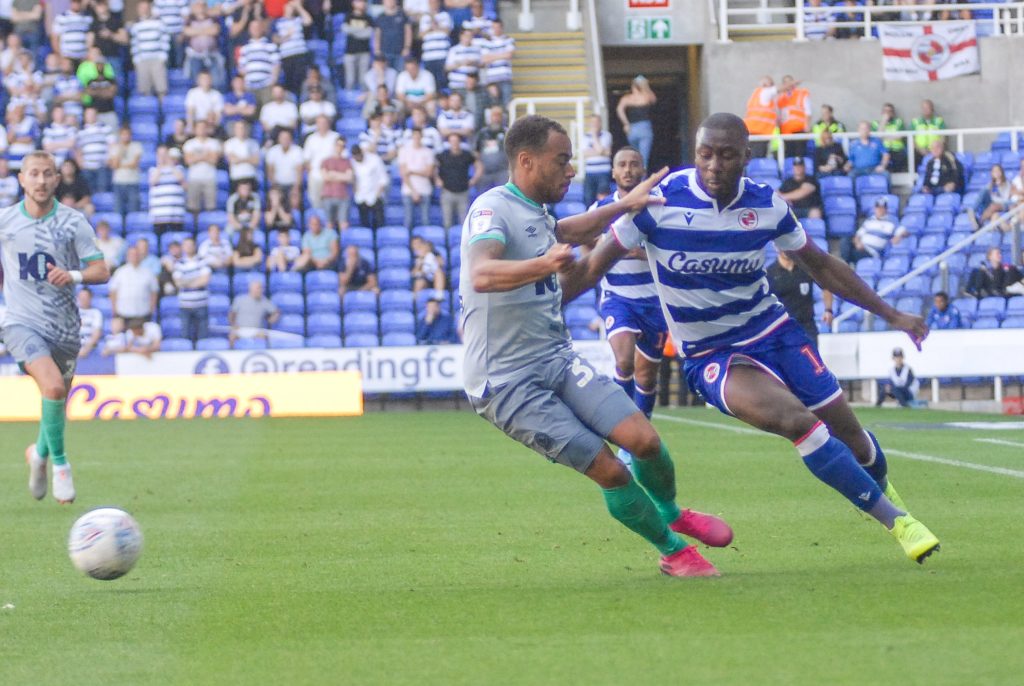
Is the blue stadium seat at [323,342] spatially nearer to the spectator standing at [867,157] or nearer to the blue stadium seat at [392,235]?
the blue stadium seat at [392,235]

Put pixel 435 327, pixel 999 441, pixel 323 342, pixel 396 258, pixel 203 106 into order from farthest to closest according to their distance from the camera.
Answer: pixel 203 106 → pixel 396 258 → pixel 323 342 → pixel 435 327 → pixel 999 441

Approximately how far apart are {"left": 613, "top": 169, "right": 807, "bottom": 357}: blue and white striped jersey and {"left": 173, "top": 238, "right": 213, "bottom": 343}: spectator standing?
1653cm

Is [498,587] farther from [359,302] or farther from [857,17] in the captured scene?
[857,17]

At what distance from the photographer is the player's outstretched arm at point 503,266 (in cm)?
627

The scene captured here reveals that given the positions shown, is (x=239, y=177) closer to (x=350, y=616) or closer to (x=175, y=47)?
(x=175, y=47)

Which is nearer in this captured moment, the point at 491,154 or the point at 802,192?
the point at 491,154

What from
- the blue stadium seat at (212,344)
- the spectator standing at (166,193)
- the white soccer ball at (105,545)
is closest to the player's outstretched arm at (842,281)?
the white soccer ball at (105,545)

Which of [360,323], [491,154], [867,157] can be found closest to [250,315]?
[360,323]

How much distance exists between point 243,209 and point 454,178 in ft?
10.3

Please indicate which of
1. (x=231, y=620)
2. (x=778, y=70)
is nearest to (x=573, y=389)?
(x=231, y=620)

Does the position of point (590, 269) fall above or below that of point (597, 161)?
above

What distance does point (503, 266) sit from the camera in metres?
6.43

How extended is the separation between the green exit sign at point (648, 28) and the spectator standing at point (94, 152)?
984 cm

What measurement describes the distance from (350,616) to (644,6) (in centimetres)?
2498
